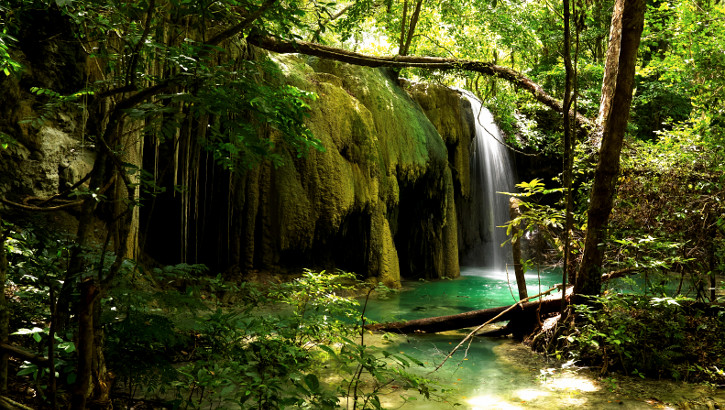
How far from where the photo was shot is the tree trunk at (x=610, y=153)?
4.64 meters

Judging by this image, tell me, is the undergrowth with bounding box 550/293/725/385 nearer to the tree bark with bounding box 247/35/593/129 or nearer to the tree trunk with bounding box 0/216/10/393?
the tree bark with bounding box 247/35/593/129

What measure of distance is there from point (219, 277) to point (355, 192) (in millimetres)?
6525

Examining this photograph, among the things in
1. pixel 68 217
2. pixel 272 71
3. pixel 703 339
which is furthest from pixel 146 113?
pixel 703 339

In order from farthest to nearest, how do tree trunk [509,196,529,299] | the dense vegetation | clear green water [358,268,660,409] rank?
tree trunk [509,196,529,299]
clear green water [358,268,660,409]
the dense vegetation

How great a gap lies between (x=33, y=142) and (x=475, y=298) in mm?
8000

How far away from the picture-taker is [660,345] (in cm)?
456

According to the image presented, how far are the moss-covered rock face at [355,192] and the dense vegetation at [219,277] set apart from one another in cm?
153

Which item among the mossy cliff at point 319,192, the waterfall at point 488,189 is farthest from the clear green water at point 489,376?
the waterfall at point 488,189

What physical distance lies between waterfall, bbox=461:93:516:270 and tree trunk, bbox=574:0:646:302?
31.7ft

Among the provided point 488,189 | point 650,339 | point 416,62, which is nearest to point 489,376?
point 650,339

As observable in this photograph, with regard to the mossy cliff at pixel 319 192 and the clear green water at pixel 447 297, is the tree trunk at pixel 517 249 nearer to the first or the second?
the clear green water at pixel 447 297

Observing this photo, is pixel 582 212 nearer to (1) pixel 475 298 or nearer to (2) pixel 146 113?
Result: (1) pixel 475 298

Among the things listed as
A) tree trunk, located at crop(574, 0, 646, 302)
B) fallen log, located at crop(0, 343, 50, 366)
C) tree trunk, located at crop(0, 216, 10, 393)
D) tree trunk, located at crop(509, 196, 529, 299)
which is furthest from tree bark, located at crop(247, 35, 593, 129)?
fallen log, located at crop(0, 343, 50, 366)

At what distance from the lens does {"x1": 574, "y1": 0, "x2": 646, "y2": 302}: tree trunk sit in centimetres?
464
